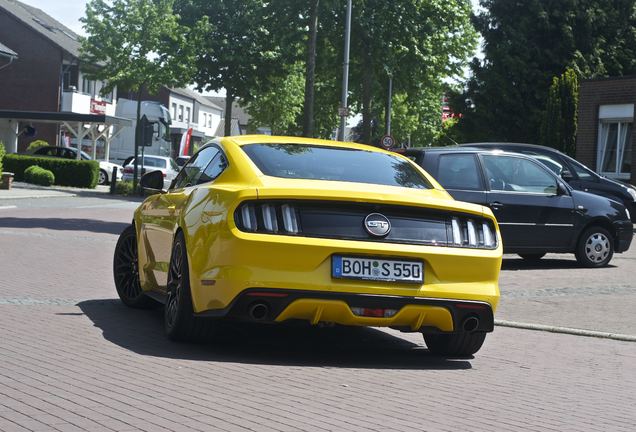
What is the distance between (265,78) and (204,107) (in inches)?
2186

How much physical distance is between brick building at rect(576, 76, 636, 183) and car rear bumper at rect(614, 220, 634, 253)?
1843cm

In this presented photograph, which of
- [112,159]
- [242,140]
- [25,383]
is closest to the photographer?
[25,383]

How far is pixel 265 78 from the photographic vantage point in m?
55.5

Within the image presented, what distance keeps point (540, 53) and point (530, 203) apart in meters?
38.3

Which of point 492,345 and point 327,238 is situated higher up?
point 327,238

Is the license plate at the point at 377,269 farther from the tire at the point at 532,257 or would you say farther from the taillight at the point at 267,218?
the tire at the point at 532,257

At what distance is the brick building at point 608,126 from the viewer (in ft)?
115

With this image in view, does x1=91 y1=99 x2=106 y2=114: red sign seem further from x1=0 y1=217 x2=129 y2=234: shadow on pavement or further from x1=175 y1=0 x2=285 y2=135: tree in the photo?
x1=0 y1=217 x2=129 y2=234: shadow on pavement

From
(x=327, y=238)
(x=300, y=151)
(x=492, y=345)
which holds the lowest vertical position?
(x=492, y=345)

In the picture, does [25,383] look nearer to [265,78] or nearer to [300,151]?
[300,151]

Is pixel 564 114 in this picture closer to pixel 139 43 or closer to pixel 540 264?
pixel 139 43

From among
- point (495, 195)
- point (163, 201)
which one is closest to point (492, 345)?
point (163, 201)

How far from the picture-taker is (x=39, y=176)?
146 ft

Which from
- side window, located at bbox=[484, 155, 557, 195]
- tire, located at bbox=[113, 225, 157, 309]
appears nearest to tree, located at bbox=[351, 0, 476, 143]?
side window, located at bbox=[484, 155, 557, 195]
